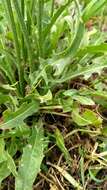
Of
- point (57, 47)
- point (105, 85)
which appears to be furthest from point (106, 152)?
point (57, 47)

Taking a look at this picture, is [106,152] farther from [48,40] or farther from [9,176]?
[48,40]

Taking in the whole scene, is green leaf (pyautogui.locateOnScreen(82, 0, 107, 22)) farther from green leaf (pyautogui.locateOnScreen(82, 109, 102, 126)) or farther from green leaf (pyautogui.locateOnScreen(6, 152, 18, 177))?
green leaf (pyautogui.locateOnScreen(6, 152, 18, 177))

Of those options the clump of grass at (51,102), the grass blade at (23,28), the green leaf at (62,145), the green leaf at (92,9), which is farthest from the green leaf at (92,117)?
the green leaf at (92,9)

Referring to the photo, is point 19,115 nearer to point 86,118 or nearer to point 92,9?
point 86,118

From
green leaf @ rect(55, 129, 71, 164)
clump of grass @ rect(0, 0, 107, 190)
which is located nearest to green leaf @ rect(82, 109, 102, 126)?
clump of grass @ rect(0, 0, 107, 190)

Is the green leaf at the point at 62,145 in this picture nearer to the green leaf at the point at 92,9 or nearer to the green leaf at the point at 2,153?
the green leaf at the point at 2,153

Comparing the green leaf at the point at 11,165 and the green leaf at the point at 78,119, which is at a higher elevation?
the green leaf at the point at 78,119
